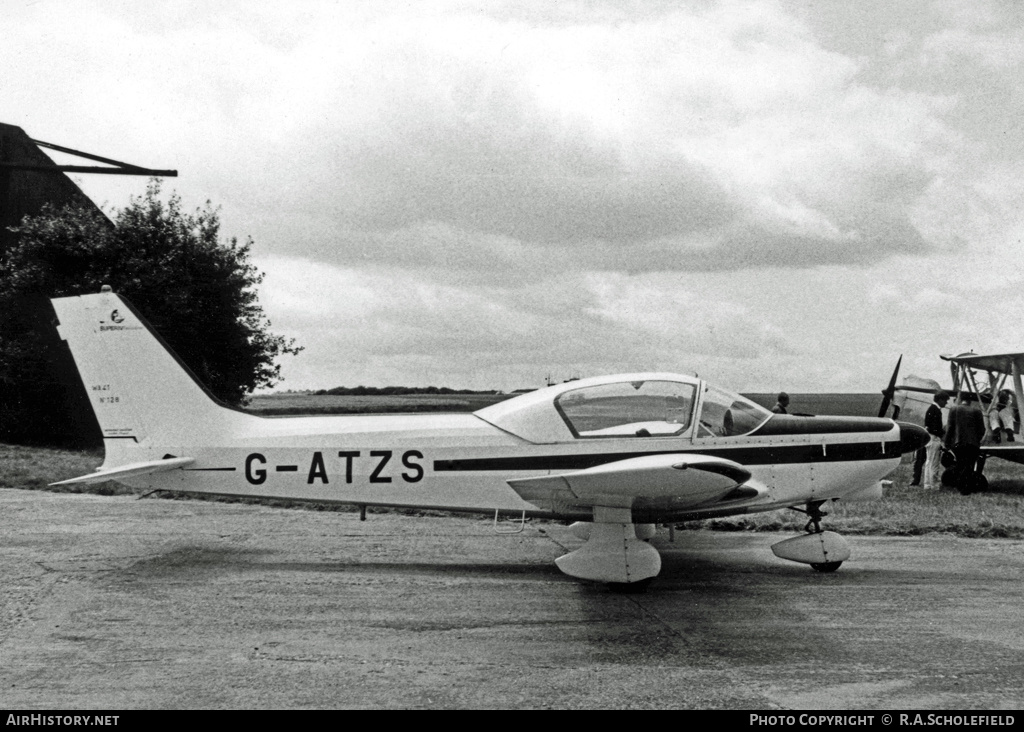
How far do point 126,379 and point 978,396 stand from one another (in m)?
15.7

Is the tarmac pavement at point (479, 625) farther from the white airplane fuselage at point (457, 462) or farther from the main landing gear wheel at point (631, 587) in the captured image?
the white airplane fuselage at point (457, 462)

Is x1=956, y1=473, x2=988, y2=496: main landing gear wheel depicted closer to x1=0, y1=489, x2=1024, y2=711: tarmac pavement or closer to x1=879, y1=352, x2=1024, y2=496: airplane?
x1=879, y1=352, x2=1024, y2=496: airplane

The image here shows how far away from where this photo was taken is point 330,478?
8.52 m

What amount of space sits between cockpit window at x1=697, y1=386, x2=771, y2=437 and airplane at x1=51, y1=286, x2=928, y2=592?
0.04ft

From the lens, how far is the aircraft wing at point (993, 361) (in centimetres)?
1766

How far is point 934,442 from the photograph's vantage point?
1622 cm

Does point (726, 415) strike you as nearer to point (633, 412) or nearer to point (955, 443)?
point (633, 412)

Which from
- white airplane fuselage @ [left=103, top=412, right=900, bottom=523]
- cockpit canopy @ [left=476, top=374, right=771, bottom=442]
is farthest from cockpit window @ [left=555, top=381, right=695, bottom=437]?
white airplane fuselage @ [left=103, top=412, right=900, bottom=523]

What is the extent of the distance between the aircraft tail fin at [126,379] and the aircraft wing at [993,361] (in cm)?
1541

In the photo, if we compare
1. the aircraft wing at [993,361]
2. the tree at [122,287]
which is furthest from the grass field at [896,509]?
the tree at [122,287]

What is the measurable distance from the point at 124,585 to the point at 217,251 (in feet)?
70.4

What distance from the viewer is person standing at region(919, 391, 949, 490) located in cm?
1605

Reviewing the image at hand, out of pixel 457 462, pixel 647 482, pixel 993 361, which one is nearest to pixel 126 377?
pixel 457 462

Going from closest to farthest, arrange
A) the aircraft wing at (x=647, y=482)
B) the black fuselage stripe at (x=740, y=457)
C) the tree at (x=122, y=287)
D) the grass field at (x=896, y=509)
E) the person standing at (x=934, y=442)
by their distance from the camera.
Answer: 1. the aircraft wing at (x=647, y=482)
2. the black fuselage stripe at (x=740, y=457)
3. the grass field at (x=896, y=509)
4. the person standing at (x=934, y=442)
5. the tree at (x=122, y=287)
